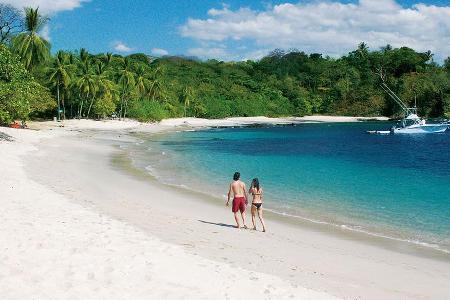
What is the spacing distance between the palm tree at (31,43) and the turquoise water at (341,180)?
29669 mm

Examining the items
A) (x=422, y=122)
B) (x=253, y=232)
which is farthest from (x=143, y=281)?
(x=422, y=122)

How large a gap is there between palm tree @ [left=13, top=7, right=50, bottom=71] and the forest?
13cm

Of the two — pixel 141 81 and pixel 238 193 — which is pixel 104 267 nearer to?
pixel 238 193

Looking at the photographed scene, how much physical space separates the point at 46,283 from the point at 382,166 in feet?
108

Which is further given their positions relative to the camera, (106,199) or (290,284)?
(106,199)

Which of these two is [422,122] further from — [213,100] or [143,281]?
[143,281]

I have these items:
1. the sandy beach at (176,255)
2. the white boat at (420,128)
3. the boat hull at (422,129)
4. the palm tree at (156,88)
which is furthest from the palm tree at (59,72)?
the boat hull at (422,129)

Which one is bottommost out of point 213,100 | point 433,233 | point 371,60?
point 433,233

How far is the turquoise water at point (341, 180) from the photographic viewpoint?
17.7m

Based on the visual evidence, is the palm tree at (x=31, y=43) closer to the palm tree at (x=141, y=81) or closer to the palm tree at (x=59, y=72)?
the palm tree at (x=59, y=72)

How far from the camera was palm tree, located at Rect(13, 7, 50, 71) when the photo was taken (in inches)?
2505

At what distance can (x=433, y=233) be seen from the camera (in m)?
15.8

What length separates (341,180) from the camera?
93.2 ft

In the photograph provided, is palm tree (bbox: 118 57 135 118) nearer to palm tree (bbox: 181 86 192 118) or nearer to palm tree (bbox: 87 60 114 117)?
palm tree (bbox: 87 60 114 117)
